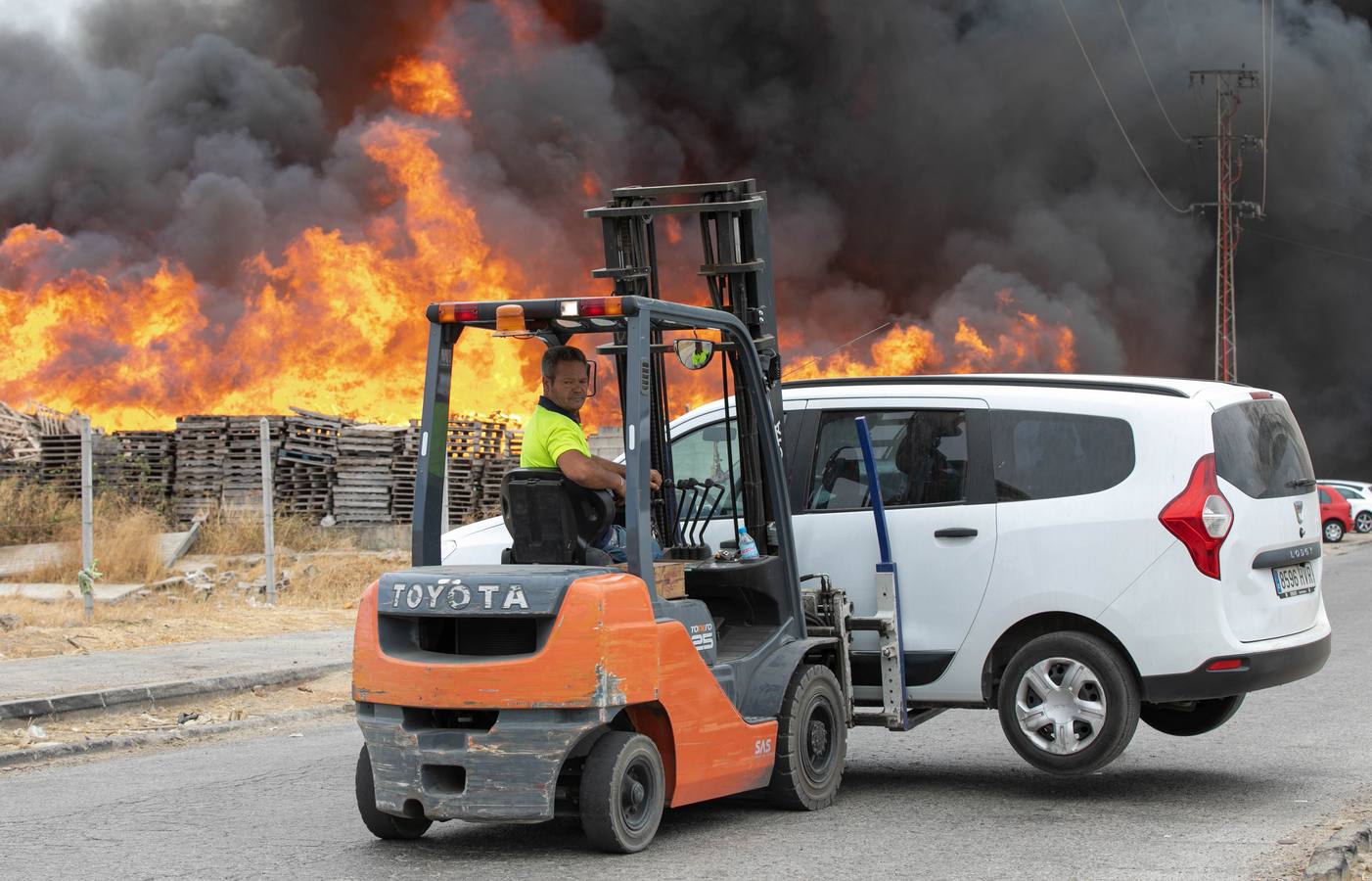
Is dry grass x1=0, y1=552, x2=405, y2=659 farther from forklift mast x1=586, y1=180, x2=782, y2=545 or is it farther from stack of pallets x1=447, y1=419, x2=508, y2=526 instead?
forklift mast x1=586, y1=180, x2=782, y2=545

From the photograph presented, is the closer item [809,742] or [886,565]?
[809,742]

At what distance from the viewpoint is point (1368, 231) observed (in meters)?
64.2

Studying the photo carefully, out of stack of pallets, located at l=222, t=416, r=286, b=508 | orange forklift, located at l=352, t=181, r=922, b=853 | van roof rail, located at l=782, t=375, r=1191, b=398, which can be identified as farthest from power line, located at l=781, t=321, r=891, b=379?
orange forklift, located at l=352, t=181, r=922, b=853

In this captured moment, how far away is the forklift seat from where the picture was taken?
6973mm

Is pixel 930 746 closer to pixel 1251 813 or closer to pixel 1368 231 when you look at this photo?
pixel 1251 813

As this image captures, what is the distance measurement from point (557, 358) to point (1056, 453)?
105 inches

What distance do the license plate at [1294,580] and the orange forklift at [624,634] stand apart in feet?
6.20

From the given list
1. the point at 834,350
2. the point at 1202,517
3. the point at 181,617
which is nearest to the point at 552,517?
the point at 1202,517

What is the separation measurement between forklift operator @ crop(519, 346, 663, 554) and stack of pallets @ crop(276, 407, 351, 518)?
73.6 ft

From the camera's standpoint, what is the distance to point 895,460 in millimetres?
8531

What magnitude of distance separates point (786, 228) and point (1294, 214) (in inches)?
1049

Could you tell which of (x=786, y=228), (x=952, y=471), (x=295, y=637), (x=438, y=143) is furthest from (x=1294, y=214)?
(x=952, y=471)

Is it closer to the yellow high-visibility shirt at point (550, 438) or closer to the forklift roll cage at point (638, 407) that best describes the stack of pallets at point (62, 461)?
the forklift roll cage at point (638, 407)

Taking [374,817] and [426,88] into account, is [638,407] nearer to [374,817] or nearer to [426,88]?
[374,817]
